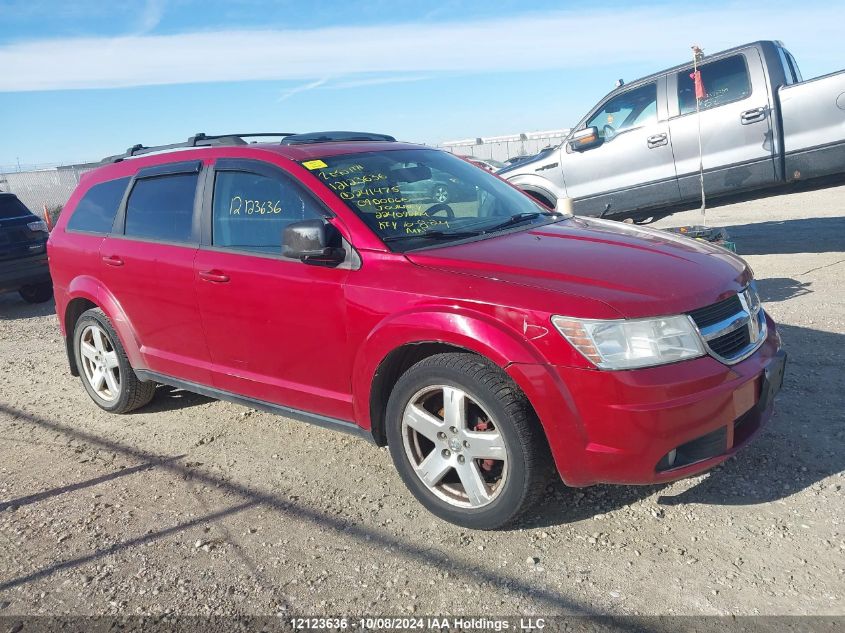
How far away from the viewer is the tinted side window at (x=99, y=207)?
4.90m

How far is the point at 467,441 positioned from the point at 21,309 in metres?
8.98

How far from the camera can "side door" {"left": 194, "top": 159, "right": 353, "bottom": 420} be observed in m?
3.56

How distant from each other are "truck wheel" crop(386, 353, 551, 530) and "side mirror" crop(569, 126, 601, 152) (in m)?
6.65

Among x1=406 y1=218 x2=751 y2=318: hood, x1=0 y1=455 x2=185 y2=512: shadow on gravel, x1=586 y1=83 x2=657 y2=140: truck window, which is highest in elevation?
x1=586 y1=83 x2=657 y2=140: truck window

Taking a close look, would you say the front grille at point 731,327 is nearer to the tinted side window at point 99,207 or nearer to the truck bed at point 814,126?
the tinted side window at point 99,207

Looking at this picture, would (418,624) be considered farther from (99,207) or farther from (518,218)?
(99,207)

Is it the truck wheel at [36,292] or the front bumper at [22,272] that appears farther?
the truck wheel at [36,292]

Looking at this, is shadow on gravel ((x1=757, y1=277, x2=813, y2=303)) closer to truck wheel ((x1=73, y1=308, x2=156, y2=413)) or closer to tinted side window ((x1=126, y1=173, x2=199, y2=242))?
tinted side window ((x1=126, y1=173, x2=199, y2=242))

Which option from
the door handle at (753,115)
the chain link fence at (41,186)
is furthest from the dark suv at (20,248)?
the chain link fence at (41,186)

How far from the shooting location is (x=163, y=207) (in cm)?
450

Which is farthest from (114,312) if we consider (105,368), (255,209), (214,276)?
(255,209)

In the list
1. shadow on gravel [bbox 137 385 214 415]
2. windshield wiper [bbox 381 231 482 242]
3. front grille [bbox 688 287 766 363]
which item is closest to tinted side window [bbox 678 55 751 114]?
front grille [bbox 688 287 766 363]

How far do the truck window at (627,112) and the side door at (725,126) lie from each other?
0.86 feet

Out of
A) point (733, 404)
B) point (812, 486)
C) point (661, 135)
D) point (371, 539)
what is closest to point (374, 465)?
point (371, 539)
